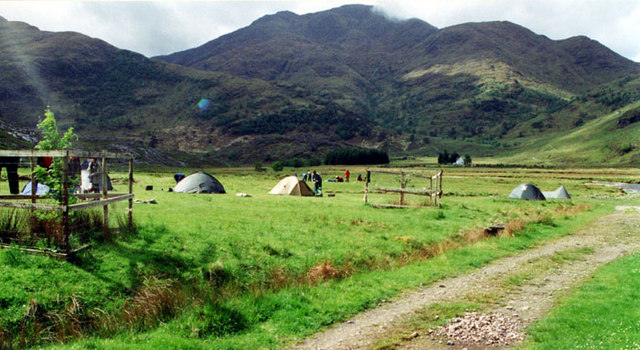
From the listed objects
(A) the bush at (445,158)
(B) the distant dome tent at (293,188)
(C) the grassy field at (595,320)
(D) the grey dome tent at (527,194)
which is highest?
(A) the bush at (445,158)

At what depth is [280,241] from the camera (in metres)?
16.7

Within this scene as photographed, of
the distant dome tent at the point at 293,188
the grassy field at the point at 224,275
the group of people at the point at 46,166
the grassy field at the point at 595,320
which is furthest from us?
the distant dome tent at the point at 293,188

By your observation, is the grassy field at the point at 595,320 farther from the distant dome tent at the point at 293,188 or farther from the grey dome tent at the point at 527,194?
the grey dome tent at the point at 527,194

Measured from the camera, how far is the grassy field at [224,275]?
31.1 ft

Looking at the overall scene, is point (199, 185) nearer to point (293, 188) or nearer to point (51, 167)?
point (293, 188)

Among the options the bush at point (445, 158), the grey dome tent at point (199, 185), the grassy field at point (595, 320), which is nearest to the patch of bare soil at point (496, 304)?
the grassy field at point (595, 320)

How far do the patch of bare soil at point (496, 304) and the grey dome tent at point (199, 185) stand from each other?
23435 mm

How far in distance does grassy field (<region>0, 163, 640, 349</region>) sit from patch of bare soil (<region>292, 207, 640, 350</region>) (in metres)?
0.62

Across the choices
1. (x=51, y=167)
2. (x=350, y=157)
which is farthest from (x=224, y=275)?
(x=350, y=157)

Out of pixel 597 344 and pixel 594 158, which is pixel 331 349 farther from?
pixel 594 158

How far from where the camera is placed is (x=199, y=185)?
33562mm

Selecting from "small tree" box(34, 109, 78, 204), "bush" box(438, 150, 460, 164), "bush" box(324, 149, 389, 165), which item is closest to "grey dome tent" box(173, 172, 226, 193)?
"small tree" box(34, 109, 78, 204)

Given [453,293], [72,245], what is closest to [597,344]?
[453,293]

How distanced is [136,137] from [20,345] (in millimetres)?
168233
